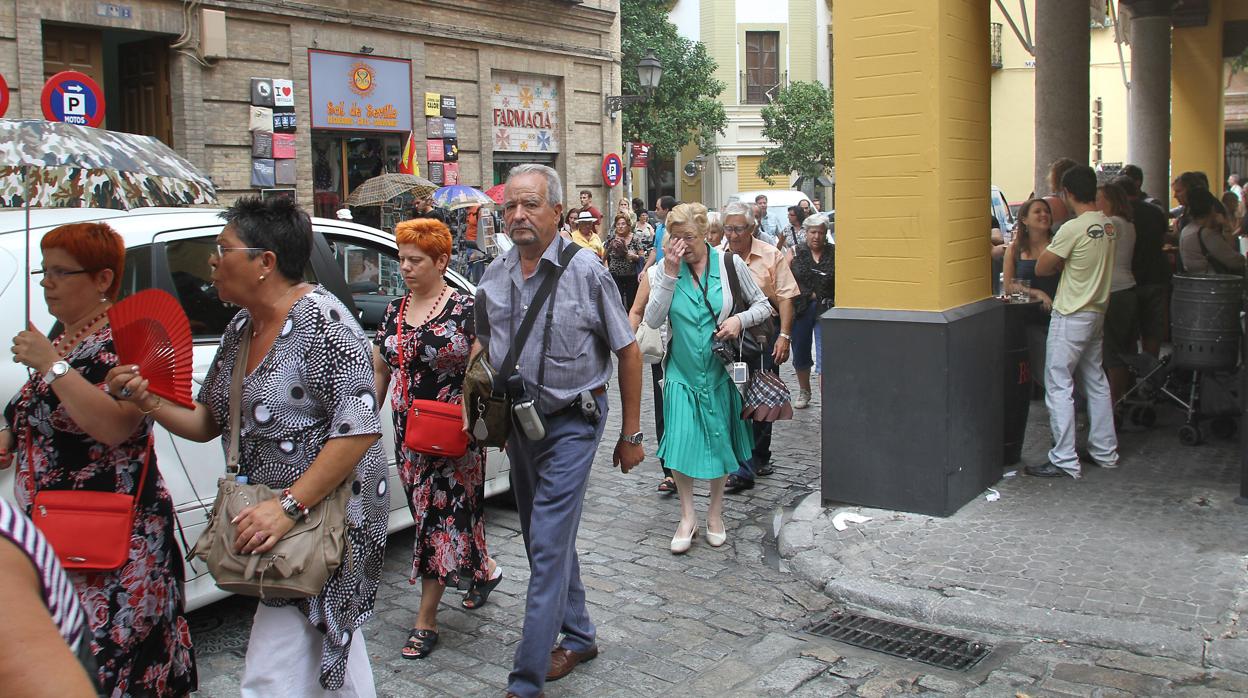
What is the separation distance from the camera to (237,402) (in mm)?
3172

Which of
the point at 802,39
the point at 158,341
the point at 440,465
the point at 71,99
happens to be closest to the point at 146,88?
the point at 71,99

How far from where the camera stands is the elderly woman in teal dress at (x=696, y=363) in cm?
602

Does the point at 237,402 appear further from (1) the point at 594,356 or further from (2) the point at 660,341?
(2) the point at 660,341

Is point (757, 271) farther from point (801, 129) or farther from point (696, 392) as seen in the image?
point (801, 129)

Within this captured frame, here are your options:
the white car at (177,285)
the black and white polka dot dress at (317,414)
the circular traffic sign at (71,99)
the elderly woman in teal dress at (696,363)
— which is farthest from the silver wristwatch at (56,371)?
the circular traffic sign at (71,99)

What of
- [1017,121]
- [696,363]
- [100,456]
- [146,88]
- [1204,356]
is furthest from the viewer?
[1017,121]

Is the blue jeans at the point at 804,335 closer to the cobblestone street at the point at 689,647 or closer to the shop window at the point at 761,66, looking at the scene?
the cobblestone street at the point at 689,647

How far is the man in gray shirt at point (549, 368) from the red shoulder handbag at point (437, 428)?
0.45m

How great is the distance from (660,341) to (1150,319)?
454 centimetres

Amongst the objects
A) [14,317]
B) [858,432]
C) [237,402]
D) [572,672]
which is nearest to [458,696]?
[572,672]

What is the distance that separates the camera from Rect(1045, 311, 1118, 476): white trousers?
22.8 feet

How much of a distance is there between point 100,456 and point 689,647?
8.10 feet

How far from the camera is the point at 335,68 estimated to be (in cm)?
1700

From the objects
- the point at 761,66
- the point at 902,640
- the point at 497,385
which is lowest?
the point at 902,640
